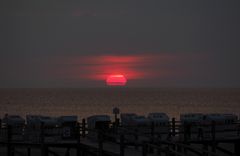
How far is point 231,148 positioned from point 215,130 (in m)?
7.41

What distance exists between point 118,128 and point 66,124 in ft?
8.97

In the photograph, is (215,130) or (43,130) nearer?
(43,130)

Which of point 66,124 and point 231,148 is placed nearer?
point 66,124

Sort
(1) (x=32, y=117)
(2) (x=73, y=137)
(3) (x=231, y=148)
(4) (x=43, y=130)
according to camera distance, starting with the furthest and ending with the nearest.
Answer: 1. (3) (x=231, y=148)
2. (1) (x=32, y=117)
3. (2) (x=73, y=137)
4. (4) (x=43, y=130)

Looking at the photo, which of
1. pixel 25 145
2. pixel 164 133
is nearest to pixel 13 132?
pixel 25 145

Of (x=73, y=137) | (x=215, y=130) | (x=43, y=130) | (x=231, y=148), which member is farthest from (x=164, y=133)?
(x=231, y=148)

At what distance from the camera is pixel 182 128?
27000 millimetres

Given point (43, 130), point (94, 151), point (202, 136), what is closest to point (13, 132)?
point (43, 130)

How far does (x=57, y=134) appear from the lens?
25.2 m

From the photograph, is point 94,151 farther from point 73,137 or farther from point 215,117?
point 215,117

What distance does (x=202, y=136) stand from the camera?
2656 centimetres

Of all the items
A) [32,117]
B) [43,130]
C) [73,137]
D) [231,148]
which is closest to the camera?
→ [43,130]

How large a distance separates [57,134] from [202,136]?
686 centimetres

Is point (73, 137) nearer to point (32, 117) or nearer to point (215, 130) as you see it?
point (32, 117)
